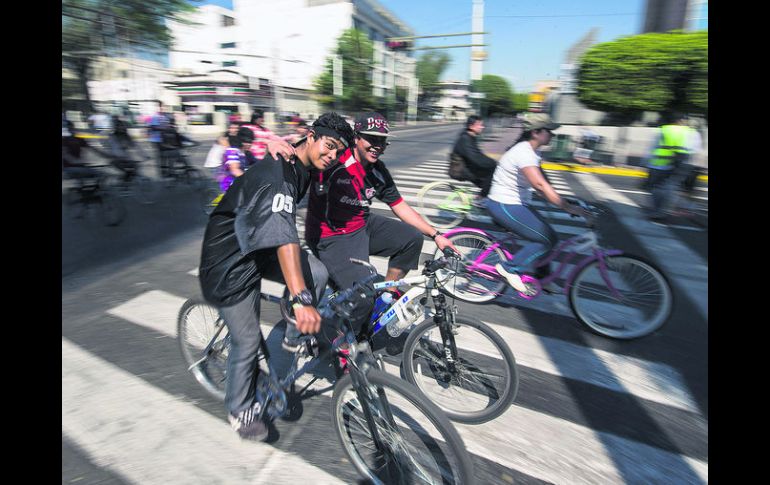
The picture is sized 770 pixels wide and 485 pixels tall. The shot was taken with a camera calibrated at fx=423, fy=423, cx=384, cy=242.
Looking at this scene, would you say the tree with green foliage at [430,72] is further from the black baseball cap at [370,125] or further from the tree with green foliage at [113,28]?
the black baseball cap at [370,125]

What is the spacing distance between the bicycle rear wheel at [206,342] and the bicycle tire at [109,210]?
215 inches

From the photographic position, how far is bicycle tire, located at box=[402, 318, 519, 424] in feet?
9.03

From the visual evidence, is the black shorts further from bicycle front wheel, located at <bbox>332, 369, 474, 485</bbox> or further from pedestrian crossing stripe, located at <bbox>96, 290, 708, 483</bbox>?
bicycle front wheel, located at <bbox>332, 369, 474, 485</bbox>

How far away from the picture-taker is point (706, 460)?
254cm

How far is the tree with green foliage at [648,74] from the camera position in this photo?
13734 millimetres

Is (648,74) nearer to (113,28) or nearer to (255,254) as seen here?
(255,254)

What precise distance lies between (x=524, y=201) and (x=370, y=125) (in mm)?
2169

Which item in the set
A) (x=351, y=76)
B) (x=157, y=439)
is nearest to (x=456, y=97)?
(x=351, y=76)

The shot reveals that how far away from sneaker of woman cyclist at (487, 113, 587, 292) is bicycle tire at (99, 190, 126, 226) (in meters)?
6.61

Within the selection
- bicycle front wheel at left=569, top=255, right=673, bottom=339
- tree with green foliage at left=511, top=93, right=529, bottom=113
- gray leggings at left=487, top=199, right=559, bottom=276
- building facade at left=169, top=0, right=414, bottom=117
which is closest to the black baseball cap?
gray leggings at left=487, top=199, right=559, bottom=276

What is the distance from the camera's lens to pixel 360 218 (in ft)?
11.2

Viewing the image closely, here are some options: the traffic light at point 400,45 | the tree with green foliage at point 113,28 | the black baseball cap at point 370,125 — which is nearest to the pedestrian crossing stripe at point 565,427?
the black baseball cap at point 370,125

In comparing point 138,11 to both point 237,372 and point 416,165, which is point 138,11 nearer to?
point 416,165
